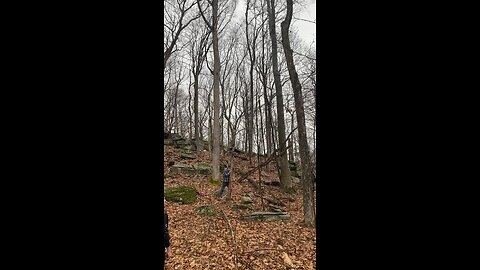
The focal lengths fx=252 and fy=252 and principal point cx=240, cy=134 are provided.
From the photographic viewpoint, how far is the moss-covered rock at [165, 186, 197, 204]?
917 cm

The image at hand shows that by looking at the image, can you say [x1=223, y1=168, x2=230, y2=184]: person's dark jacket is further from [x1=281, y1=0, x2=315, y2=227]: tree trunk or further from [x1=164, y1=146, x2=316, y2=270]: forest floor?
[x1=281, y1=0, x2=315, y2=227]: tree trunk

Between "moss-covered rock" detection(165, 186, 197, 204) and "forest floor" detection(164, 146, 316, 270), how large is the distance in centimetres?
24

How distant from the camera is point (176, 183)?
1148 centimetres

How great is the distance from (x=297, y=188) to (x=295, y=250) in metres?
7.37

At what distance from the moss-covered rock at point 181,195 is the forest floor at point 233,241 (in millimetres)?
238

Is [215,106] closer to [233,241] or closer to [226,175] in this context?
[226,175]

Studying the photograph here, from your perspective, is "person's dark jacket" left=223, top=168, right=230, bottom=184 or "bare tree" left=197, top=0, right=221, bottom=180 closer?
"person's dark jacket" left=223, top=168, right=230, bottom=184

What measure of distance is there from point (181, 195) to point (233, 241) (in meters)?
4.01

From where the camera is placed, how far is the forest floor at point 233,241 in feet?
16.8

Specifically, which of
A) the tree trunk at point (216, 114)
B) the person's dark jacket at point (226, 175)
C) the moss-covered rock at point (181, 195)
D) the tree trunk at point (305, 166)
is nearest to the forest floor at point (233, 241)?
the moss-covered rock at point (181, 195)

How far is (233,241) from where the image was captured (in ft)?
19.4

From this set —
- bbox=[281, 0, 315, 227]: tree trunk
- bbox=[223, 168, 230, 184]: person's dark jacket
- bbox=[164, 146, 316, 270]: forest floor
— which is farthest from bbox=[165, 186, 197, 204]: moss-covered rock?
bbox=[281, 0, 315, 227]: tree trunk

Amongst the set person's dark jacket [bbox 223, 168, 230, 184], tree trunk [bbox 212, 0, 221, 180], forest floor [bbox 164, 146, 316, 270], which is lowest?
forest floor [bbox 164, 146, 316, 270]
